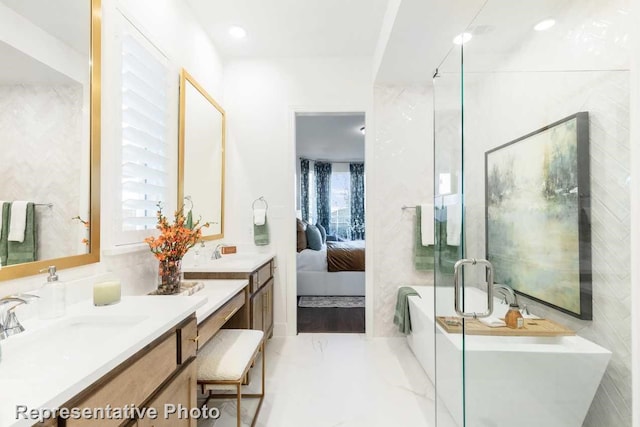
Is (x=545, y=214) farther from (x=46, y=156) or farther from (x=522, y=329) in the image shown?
(x=46, y=156)

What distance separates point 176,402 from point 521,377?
1.49m

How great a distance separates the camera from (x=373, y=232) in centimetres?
326

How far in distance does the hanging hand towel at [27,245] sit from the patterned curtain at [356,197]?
22.6 ft

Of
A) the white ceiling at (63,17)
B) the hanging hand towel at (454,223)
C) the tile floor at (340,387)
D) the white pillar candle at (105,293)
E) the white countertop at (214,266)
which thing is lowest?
the tile floor at (340,387)

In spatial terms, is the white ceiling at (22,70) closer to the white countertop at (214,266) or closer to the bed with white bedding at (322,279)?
the white countertop at (214,266)

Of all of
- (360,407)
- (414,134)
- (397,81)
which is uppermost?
(397,81)

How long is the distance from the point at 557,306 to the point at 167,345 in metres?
1.65

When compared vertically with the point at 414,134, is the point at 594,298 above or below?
below

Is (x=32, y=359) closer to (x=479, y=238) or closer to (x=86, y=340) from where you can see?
(x=86, y=340)

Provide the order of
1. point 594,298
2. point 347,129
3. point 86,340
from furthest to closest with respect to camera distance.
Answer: point 347,129
point 594,298
point 86,340

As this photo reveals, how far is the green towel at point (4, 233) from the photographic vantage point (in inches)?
42.2

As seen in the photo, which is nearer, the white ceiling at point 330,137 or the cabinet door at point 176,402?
the cabinet door at point 176,402

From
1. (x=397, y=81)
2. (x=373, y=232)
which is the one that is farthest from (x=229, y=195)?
(x=397, y=81)

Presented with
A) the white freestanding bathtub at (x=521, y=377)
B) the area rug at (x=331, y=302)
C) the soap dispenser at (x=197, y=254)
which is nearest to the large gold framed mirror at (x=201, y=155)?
the soap dispenser at (x=197, y=254)
